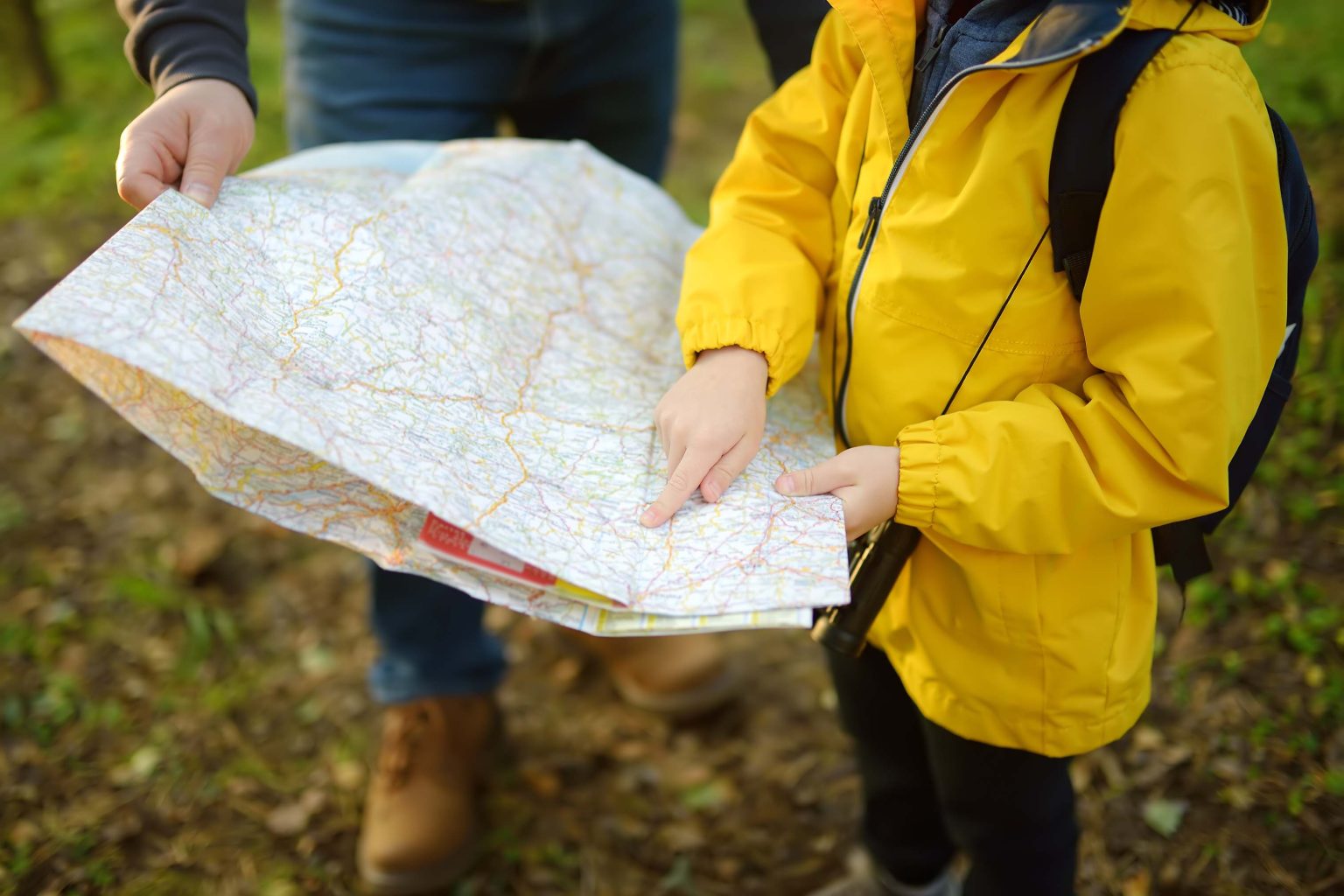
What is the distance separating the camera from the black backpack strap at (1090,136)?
1101mm

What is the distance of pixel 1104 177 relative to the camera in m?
1.13

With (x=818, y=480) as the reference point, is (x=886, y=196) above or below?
above

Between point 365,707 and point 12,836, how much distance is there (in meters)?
0.83

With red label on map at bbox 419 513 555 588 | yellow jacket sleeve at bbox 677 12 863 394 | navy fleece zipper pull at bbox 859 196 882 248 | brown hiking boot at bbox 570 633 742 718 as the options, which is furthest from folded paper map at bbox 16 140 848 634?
brown hiking boot at bbox 570 633 742 718

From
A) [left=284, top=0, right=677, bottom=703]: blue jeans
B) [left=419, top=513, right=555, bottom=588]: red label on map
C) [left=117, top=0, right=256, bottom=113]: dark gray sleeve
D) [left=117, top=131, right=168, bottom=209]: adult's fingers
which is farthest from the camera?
[left=284, top=0, right=677, bottom=703]: blue jeans

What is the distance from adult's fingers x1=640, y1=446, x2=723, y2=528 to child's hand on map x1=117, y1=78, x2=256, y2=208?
767 mm

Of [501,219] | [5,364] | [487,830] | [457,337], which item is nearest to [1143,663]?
[457,337]

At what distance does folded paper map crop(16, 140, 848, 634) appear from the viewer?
3.80 ft

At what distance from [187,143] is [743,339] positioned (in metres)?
0.88

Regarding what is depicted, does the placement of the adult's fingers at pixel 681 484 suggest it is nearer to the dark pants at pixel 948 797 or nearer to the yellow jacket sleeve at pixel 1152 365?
the yellow jacket sleeve at pixel 1152 365

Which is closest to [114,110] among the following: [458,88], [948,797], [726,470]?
[458,88]

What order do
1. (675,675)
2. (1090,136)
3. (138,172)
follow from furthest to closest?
(675,675) → (138,172) → (1090,136)

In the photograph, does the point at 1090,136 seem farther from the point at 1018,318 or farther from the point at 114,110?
the point at 114,110

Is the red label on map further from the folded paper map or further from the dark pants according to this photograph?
the dark pants
